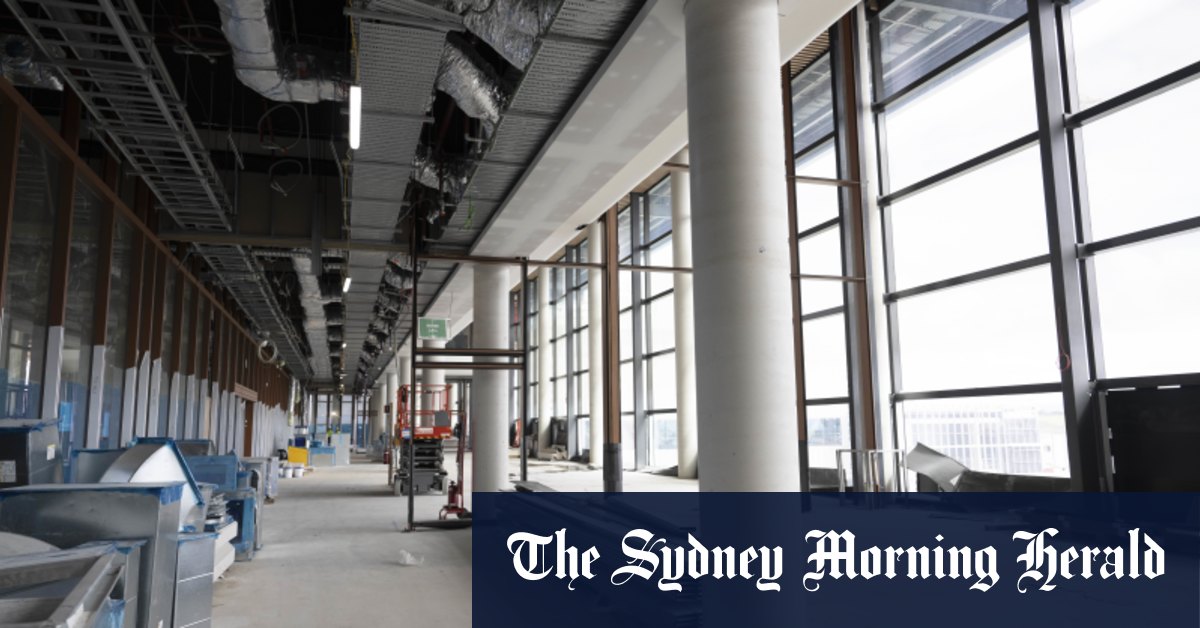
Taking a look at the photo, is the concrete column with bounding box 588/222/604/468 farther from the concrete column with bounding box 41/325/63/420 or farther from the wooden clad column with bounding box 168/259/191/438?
the concrete column with bounding box 41/325/63/420

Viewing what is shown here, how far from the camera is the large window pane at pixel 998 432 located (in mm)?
10781

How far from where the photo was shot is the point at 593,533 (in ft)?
26.6

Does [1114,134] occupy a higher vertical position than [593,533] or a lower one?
higher

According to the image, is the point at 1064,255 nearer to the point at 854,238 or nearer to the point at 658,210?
the point at 854,238

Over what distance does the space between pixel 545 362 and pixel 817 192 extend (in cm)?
2048

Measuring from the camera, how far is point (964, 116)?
39.7 ft

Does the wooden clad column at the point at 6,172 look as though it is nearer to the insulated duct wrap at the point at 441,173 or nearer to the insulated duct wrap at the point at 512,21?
the insulated duct wrap at the point at 512,21

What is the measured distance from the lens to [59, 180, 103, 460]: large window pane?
856 centimetres

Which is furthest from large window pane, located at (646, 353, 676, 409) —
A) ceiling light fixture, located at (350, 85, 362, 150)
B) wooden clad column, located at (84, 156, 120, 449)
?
ceiling light fixture, located at (350, 85, 362, 150)

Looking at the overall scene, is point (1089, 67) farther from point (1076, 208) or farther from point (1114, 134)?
point (1076, 208)

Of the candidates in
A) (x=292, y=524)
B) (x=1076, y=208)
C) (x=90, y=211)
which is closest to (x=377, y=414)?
(x=292, y=524)

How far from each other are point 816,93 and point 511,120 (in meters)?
9.50

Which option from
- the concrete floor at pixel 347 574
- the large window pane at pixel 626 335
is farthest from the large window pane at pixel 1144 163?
the large window pane at pixel 626 335

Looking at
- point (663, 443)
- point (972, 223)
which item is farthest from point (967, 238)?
point (663, 443)
